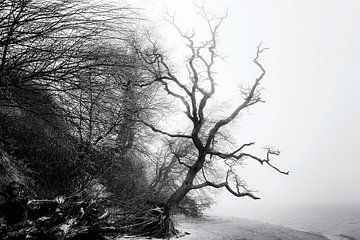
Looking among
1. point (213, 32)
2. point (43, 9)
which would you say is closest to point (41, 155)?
point (43, 9)

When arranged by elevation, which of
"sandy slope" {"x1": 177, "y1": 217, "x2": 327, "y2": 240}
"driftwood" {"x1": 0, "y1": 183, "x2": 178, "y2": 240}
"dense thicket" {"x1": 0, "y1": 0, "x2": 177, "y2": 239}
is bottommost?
"driftwood" {"x1": 0, "y1": 183, "x2": 178, "y2": 240}

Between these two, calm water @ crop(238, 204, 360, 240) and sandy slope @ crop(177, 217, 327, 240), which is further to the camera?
calm water @ crop(238, 204, 360, 240)

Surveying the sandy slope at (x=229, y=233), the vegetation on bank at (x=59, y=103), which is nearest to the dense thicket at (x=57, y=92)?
the vegetation on bank at (x=59, y=103)

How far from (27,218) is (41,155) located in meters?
1.42

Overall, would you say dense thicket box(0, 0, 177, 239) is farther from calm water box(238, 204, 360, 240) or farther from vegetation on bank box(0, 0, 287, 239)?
calm water box(238, 204, 360, 240)

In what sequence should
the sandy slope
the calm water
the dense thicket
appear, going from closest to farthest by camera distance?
the dense thicket, the sandy slope, the calm water

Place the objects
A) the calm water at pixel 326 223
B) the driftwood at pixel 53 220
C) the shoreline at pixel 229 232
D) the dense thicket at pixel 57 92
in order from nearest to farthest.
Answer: the dense thicket at pixel 57 92 → the driftwood at pixel 53 220 → the shoreline at pixel 229 232 → the calm water at pixel 326 223

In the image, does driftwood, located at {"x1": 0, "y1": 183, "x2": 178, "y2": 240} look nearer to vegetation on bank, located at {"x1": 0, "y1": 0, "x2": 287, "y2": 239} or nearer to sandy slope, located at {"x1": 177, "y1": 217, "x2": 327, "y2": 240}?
vegetation on bank, located at {"x1": 0, "y1": 0, "x2": 287, "y2": 239}

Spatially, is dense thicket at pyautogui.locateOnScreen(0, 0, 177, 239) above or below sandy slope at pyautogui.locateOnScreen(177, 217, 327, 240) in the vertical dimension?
above

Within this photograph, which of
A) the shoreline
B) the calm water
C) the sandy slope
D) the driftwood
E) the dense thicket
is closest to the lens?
the dense thicket

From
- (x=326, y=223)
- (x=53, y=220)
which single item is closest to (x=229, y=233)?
(x=53, y=220)

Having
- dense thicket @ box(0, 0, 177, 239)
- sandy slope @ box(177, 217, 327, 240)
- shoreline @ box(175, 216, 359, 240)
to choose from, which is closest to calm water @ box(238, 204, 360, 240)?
shoreline @ box(175, 216, 359, 240)

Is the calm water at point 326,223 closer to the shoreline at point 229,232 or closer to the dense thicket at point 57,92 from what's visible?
the shoreline at point 229,232

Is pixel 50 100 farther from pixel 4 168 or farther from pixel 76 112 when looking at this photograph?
pixel 4 168
